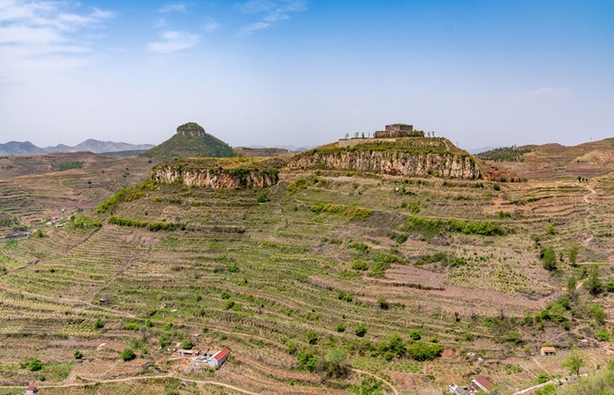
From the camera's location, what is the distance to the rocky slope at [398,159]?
5147 centimetres

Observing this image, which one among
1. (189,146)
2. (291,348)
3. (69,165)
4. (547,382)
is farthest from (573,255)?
(69,165)

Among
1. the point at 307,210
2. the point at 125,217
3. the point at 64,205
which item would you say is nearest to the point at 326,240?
the point at 307,210

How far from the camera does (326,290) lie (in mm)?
39781

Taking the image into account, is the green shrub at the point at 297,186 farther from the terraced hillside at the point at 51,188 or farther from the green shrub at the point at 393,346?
the terraced hillside at the point at 51,188

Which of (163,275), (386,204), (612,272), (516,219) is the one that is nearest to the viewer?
(612,272)

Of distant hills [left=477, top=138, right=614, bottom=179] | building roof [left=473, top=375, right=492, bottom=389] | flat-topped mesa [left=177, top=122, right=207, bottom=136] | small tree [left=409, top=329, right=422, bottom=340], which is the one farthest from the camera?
flat-topped mesa [left=177, top=122, right=207, bottom=136]

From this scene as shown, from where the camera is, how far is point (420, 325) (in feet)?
111

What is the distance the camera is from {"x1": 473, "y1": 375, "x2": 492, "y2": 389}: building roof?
2698 centimetres

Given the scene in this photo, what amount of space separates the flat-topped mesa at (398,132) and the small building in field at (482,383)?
147ft

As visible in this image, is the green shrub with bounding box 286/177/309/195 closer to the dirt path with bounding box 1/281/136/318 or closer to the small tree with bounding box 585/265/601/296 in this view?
the dirt path with bounding box 1/281/136/318

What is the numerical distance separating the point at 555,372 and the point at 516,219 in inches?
741

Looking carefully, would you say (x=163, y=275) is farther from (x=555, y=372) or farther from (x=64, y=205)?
(x=64, y=205)

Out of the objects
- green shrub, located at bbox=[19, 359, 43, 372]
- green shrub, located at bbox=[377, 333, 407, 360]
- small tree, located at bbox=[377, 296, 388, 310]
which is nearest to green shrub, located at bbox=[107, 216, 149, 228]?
green shrub, located at bbox=[19, 359, 43, 372]

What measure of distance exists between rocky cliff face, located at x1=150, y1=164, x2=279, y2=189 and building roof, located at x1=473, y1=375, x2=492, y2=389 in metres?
42.9
